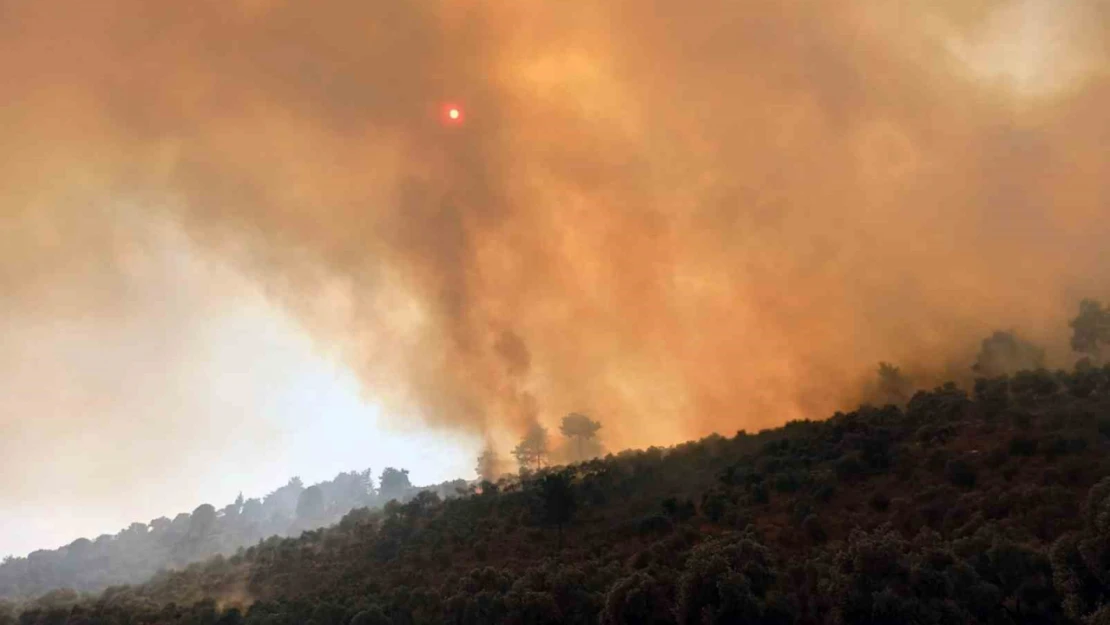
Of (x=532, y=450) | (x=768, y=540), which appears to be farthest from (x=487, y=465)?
(x=768, y=540)

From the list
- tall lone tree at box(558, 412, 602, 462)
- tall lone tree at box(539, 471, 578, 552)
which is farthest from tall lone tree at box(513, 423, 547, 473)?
tall lone tree at box(539, 471, 578, 552)

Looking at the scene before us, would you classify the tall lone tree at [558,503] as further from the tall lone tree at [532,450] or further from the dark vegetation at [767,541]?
the tall lone tree at [532,450]

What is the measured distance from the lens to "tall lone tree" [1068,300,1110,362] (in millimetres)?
66438

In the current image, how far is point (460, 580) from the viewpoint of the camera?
39.7 metres

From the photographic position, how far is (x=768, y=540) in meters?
35.2

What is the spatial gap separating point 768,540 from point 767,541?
190mm

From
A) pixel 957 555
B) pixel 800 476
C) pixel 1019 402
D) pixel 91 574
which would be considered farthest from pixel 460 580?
pixel 91 574

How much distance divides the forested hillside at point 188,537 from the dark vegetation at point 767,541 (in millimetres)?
35150

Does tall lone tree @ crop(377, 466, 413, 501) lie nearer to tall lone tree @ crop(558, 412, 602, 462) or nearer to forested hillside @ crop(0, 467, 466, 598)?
forested hillside @ crop(0, 467, 466, 598)

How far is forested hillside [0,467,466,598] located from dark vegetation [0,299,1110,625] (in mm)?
35150

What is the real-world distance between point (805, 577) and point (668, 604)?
623 centimetres

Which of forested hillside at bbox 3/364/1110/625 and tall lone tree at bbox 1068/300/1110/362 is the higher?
tall lone tree at bbox 1068/300/1110/362

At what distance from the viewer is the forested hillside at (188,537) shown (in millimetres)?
102125

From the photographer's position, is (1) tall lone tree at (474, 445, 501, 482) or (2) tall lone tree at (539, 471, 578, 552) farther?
(1) tall lone tree at (474, 445, 501, 482)
